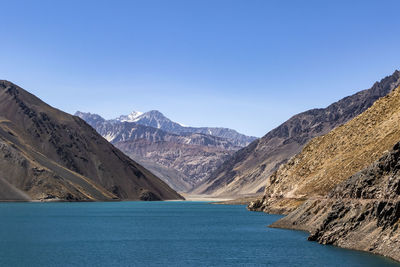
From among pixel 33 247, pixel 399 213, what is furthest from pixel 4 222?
pixel 399 213

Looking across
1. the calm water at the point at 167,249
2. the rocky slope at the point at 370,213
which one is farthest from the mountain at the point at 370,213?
the calm water at the point at 167,249

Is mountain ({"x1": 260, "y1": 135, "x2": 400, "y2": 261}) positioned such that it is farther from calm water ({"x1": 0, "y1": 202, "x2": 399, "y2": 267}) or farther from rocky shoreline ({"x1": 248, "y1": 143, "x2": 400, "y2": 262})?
calm water ({"x1": 0, "y1": 202, "x2": 399, "y2": 267})

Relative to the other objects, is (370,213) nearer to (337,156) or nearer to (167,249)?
(167,249)

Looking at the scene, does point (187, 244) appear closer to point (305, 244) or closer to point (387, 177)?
point (305, 244)

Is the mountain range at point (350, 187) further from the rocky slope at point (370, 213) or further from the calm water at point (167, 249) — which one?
the calm water at point (167, 249)

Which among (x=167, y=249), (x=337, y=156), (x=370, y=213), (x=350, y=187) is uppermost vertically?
(x=337, y=156)

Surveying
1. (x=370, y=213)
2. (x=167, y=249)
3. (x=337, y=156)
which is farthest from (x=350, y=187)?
(x=337, y=156)

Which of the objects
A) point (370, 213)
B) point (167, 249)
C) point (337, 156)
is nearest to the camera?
point (370, 213)
